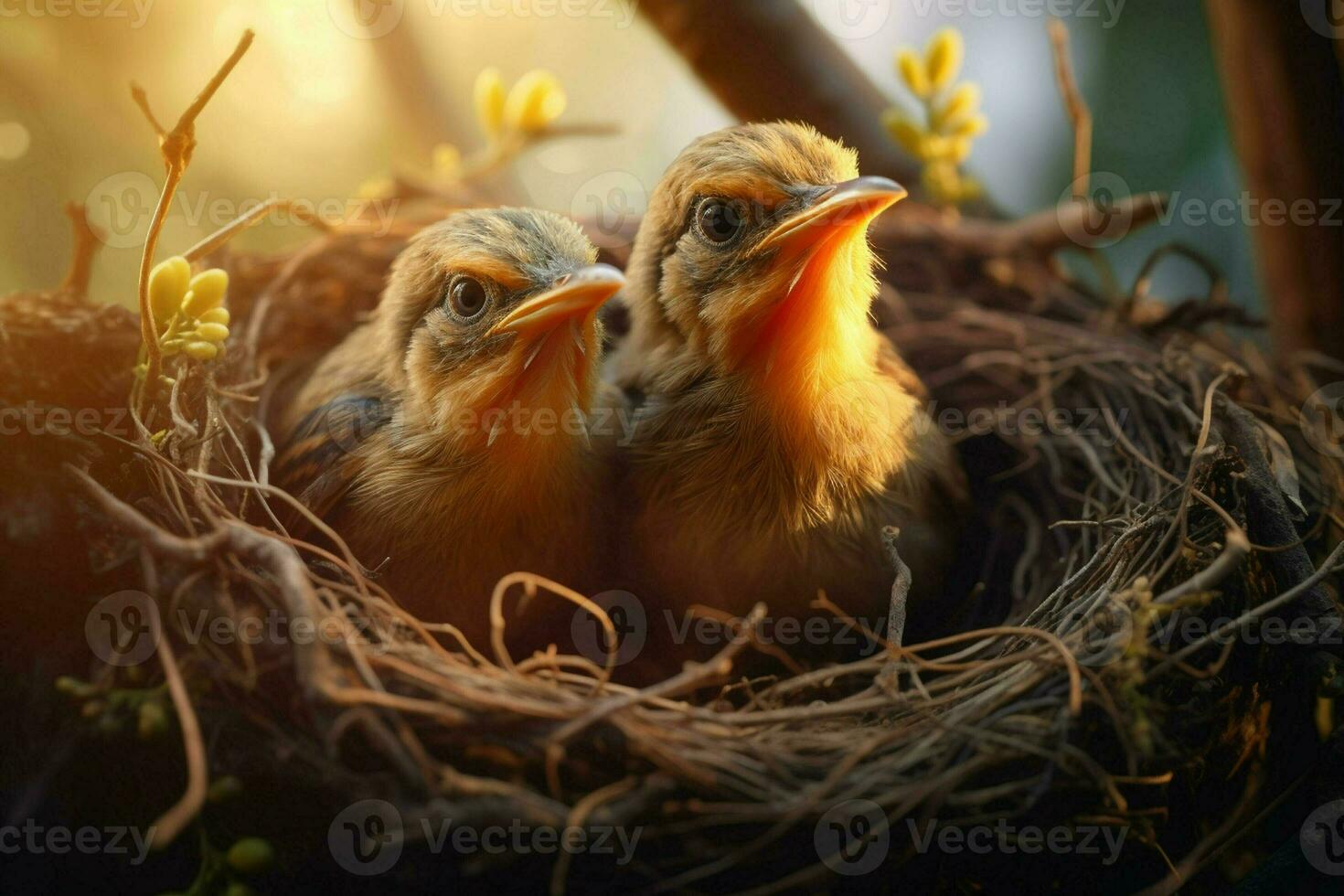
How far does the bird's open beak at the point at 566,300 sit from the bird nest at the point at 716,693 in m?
0.49

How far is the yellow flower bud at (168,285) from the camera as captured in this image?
1524mm

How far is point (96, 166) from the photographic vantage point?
223 cm

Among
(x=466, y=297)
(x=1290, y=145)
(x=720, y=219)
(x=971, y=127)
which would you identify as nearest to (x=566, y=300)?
(x=466, y=297)

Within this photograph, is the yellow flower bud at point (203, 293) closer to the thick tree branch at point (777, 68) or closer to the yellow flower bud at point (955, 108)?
the thick tree branch at point (777, 68)

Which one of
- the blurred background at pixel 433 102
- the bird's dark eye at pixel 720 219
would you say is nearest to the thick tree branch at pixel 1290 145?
the blurred background at pixel 433 102

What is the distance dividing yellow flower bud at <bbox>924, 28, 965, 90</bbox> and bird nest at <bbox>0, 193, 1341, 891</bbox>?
1.18 meters

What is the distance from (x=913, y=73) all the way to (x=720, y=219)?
1154 millimetres

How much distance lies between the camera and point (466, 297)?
1781mm

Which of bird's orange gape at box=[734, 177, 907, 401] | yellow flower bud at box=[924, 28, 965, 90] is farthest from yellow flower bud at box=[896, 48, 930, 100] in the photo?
bird's orange gape at box=[734, 177, 907, 401]

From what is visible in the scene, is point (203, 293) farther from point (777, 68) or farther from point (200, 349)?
point (777, 68)

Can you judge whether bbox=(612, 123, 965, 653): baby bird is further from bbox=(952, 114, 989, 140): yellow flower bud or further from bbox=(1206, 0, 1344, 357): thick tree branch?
bbox=(1206, 0, 1344, 357): thick tree branch

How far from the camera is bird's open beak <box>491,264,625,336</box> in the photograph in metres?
1.57

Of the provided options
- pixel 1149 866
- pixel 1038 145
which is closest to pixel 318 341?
pixel 1149 866

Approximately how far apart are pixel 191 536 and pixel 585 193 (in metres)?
1.84
